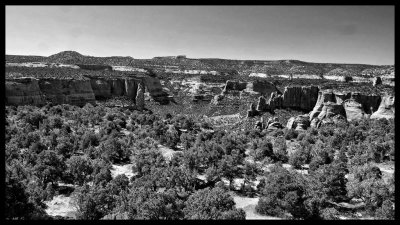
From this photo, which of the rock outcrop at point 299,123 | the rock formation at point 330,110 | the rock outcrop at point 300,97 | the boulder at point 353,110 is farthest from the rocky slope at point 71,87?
the boulder at point 353,110

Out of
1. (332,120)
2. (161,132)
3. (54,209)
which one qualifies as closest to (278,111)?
(332,120)

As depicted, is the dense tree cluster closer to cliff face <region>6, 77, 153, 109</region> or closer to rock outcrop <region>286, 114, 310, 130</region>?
rock outcrop <region>286, 114, 310, 130</region>

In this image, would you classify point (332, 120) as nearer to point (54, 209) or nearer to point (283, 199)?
point (283, 199)

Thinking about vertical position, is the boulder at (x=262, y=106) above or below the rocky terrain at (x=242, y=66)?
below

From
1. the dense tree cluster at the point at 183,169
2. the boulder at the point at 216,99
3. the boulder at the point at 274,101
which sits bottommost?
the dense tree cluster at the point at 183,169

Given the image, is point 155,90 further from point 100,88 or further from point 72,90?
point 72,90

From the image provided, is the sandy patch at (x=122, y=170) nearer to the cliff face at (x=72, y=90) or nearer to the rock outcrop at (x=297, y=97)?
the cliff face at (x=72, y=90)
